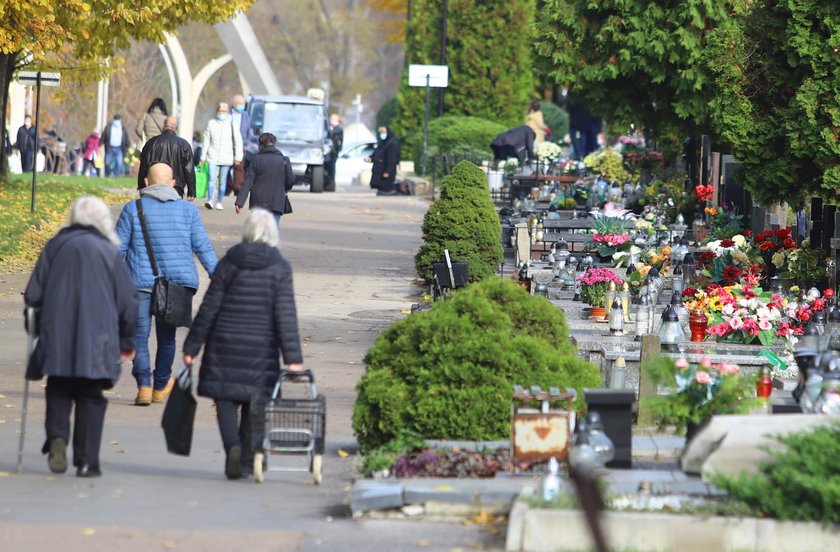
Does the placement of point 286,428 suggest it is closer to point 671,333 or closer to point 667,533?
point 667,533

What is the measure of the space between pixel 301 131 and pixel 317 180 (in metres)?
1.47

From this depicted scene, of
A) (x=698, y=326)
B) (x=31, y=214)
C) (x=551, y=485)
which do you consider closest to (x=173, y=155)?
(x=31, y=214)

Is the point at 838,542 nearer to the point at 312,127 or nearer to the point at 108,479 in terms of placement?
the point at 108,479

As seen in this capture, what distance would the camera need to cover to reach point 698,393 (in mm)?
8758

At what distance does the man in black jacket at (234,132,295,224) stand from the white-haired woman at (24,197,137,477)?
9762mm

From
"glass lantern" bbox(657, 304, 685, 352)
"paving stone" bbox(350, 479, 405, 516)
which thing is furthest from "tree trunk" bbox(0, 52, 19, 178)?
"paving stone" bbox(350, 479, 405, 516)

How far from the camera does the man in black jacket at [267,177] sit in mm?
18891

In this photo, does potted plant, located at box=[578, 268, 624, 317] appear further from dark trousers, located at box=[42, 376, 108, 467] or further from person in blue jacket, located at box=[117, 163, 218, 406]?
dark trousers, located at box=[42, 376, 108, 467]

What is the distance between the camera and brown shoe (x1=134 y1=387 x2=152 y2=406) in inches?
459

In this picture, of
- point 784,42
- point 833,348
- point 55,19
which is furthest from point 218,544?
point 55,19

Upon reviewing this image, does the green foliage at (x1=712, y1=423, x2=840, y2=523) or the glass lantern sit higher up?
the glass lantern

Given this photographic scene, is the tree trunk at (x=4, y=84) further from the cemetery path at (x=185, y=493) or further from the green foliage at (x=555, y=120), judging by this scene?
the green foliage at (x=555, y=120)

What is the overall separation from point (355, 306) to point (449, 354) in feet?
28.5

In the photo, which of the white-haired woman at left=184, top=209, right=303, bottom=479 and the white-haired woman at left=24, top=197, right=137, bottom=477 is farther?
the white-haired woman at left=184, top=209, right=303, bottom=479
